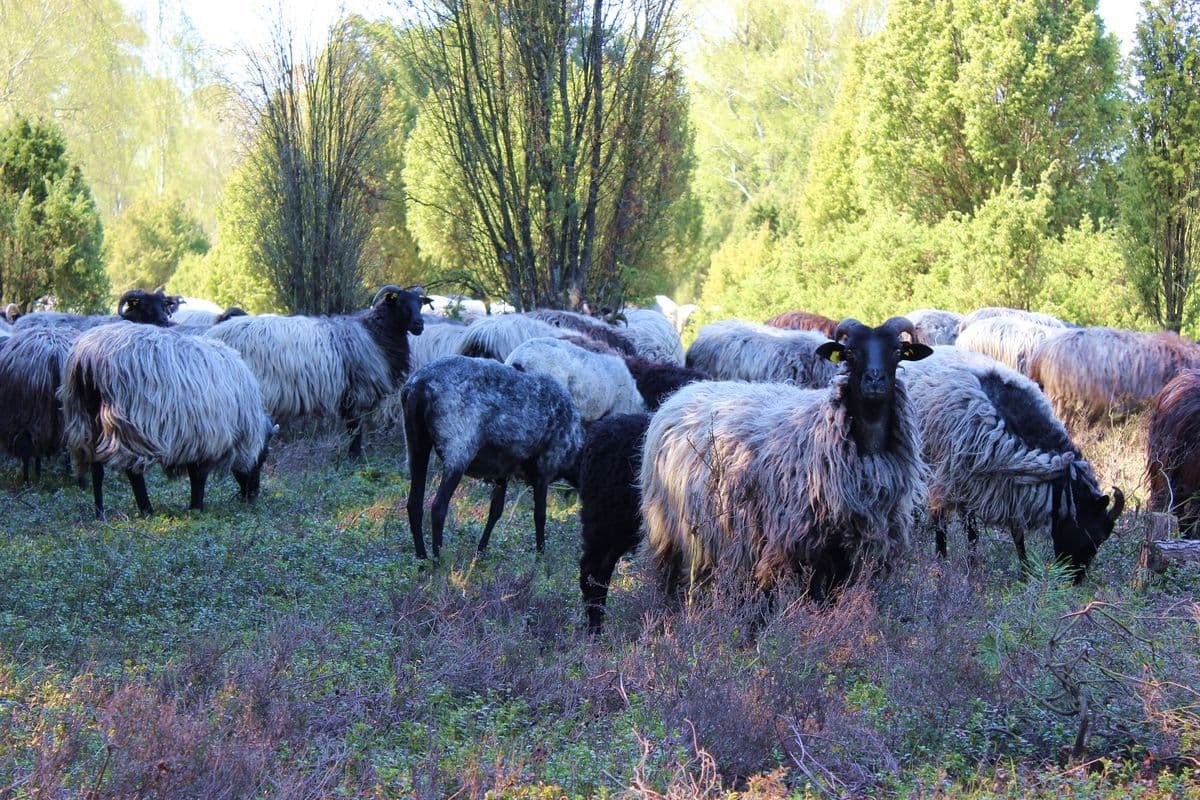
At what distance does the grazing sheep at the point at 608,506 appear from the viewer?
6898 millimetres

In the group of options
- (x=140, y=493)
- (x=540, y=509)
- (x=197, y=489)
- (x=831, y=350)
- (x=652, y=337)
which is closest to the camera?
(x=831, y=350)

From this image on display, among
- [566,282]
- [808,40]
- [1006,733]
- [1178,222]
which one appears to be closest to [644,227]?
[566,282]

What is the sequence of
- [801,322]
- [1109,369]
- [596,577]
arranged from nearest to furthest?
[596,577] < [1109,369] < [801,322]

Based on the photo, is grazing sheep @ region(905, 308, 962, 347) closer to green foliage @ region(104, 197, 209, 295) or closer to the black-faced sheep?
the black-faced sheep

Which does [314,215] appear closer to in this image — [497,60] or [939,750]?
[497,60]

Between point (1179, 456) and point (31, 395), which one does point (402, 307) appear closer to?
point (31, 395)

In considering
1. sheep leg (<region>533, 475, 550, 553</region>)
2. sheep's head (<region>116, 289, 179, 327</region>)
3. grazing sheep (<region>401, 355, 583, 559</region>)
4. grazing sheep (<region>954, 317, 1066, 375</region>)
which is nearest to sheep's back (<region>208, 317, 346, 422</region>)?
sheep's head (<region>116, 289, 179, 327</region>)

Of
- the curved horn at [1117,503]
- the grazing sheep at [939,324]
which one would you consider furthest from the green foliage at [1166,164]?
the curved horn at [1117,503]

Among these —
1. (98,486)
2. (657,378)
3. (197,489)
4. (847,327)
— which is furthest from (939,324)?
(98,486)

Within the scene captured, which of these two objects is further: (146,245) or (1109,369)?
(146,245)

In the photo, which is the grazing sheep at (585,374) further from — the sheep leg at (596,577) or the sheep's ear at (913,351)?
the sheep's ear at (913,351)

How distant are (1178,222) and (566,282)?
9073 millimetres

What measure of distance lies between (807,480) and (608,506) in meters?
1.28

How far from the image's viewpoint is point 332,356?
43.8 ft
